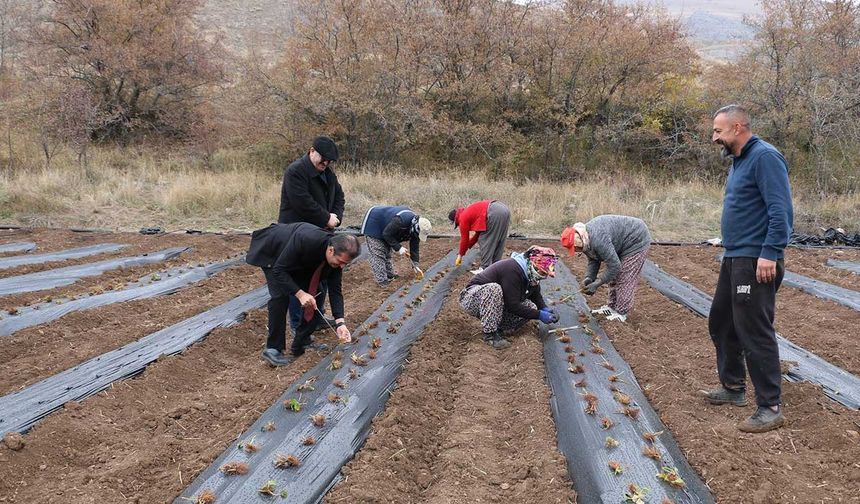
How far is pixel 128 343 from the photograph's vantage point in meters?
4.80

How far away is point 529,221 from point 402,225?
217 inches

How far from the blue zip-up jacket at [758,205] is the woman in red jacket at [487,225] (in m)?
3.40

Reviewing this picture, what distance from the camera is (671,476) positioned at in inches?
113

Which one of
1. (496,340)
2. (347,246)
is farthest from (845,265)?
(347,246)

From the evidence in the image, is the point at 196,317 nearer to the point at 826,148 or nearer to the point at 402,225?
the point at 402,225

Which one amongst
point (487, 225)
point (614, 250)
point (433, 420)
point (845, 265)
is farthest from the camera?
point (845, 265)

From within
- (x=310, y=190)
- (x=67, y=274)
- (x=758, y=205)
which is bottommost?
(x=67, y=274)

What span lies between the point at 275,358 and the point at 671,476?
9.87 feet

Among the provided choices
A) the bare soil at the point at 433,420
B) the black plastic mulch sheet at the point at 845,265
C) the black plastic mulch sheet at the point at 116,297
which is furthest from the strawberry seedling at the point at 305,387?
the black plastic mulch sheet at the point at 845,265

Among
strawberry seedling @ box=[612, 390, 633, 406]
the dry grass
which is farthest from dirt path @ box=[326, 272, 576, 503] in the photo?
the dry grass

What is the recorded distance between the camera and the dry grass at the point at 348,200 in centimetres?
1132

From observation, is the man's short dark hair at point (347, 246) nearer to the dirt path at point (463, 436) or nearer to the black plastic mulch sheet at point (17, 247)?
the dirt path at point (463, 436)

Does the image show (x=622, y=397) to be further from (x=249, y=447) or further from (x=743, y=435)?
(x=249, y=447)

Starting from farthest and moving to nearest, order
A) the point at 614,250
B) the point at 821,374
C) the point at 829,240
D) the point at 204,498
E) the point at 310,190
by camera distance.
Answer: the point at 829,240, the point at 310,190, the point at 614,250, the point at 821,374, the point at 204,498
